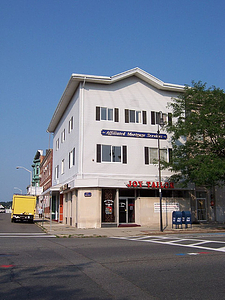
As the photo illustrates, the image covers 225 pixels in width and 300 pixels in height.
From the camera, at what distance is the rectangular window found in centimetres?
2705

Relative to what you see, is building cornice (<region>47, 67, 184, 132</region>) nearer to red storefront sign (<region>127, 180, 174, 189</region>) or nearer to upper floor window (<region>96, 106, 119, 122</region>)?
upper floor window (<region>96, 106, 119, 122</region>)

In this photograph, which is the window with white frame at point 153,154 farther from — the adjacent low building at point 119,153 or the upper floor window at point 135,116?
the upper floor window at point 135,116

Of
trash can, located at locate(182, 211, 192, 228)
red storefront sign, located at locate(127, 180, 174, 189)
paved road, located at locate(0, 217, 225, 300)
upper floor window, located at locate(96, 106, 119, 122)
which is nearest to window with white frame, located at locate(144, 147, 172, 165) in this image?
red storefront sign, located at locate(127, 180, 174, 189)

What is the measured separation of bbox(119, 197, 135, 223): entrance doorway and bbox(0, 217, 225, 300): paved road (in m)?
15.7

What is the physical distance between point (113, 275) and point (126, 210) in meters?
19.6

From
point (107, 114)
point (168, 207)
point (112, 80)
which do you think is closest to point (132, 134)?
point (107, 114)

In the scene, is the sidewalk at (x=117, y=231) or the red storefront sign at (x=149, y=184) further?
the red storefront sign at (x=149, y=184)

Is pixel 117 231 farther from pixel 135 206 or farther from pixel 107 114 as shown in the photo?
pixel 107 114

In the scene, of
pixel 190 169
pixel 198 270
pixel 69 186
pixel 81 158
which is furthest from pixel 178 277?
pixel 69 186

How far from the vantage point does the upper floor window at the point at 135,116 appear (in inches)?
1121

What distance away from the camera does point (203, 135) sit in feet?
80.8

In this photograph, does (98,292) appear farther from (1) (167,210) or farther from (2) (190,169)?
(1) (167,210)

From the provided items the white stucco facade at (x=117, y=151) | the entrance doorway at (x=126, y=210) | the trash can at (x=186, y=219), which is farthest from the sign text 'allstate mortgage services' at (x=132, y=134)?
the trash can at (x=186, y=219)

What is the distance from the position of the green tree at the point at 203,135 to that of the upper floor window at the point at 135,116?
3.65 meters
